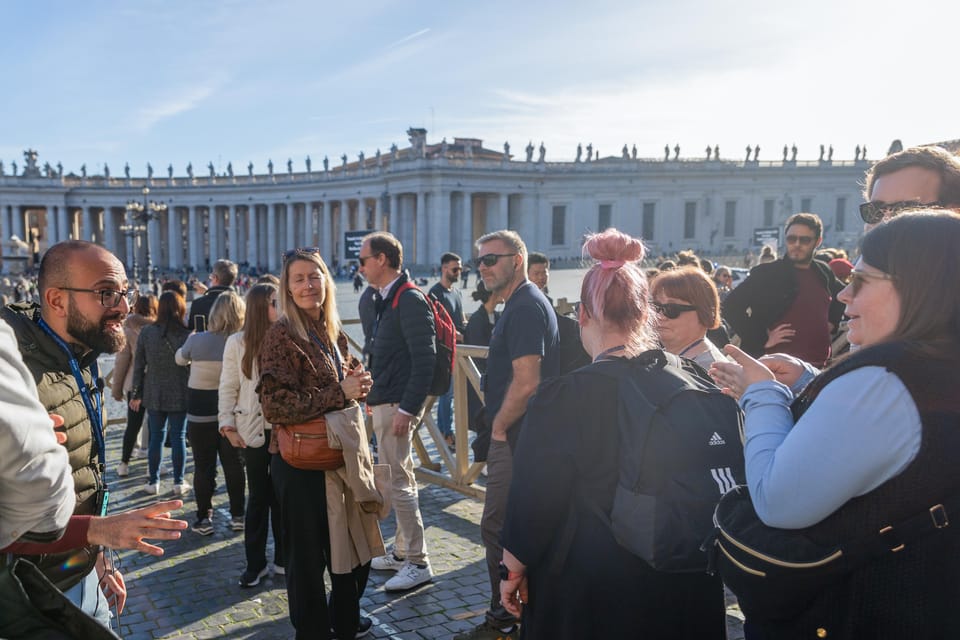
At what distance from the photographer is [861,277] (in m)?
2.11

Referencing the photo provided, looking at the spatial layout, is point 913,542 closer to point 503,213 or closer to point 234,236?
point 503,213

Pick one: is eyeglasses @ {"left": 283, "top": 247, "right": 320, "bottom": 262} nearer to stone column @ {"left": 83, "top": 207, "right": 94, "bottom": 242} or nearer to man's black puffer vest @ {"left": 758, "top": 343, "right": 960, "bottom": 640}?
man's black puffer vest @ {"left": 758, "top": 343, "right": 960, "bottom": 640}

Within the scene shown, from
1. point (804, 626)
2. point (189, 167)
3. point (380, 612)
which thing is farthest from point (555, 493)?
point (189, 167)

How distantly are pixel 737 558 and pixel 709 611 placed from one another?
0.80m

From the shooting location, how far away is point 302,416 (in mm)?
4180

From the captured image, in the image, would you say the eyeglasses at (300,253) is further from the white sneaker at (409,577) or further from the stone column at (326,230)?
the stone column at (326,230)

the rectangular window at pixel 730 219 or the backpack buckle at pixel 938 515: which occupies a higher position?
the rectangular window at pixel 730 219

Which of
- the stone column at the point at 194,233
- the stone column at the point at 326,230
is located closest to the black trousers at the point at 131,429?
the stone column at the point at 326,230

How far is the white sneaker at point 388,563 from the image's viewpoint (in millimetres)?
5621

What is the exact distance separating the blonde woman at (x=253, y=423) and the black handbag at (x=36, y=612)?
124 inches

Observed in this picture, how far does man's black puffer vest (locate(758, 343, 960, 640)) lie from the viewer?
1.86 meters

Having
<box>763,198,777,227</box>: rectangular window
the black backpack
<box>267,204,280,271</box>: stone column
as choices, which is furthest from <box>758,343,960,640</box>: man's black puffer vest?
<box>267,204,280,271</box>: stone column

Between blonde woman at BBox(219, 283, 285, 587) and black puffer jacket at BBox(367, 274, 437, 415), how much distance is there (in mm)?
810

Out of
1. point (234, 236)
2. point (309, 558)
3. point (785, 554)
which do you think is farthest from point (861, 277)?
point (234, 236)
